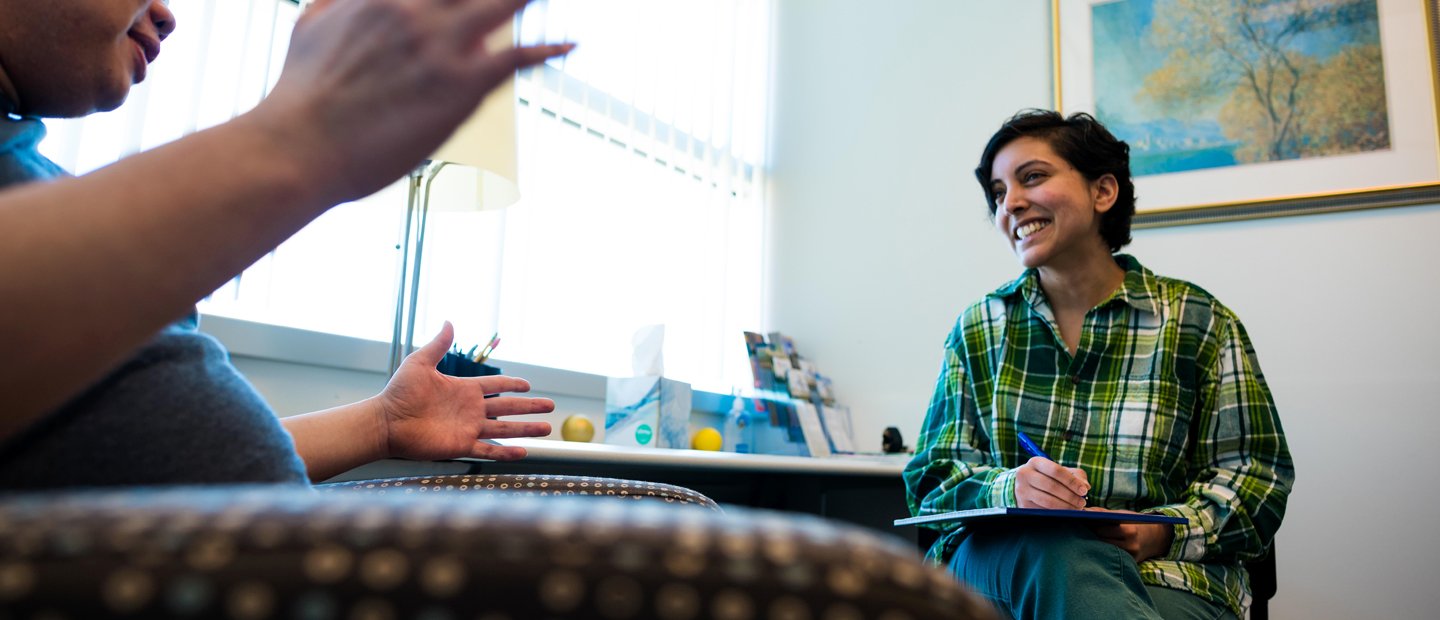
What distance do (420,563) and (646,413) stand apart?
2177mm

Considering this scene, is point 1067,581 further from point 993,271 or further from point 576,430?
point 993,271

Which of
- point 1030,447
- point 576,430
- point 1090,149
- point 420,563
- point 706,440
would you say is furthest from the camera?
point 706,440

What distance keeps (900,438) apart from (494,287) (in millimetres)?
1424

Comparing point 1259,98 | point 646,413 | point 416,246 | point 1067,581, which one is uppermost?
point 1259,98

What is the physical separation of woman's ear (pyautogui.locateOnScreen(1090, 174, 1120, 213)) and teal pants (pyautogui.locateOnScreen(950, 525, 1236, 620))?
0.88 meters

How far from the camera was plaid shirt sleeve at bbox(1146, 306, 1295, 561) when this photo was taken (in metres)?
1.68

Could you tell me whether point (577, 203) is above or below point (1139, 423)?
above

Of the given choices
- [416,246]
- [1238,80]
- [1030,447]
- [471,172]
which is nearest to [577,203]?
[471,172]

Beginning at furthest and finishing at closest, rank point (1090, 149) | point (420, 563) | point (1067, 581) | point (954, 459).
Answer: point (1090, 149), point (954, 459), point (1067, 581), point (420, 563)

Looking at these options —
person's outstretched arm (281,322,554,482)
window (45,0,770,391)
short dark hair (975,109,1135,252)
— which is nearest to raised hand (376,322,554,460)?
person's outstretched arm (281,322,554,482)

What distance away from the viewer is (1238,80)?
2963 millimetres

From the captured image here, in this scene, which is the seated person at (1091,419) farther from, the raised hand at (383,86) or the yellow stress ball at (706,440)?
the raised hand at (383,86)

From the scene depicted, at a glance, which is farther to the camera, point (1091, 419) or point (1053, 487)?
point (1091, 419)

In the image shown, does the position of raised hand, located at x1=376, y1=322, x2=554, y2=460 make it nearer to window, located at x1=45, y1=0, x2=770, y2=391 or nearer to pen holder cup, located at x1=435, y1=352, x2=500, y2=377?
pen holder cup, located at x1=435, y1=352, x2=500, y2=377
